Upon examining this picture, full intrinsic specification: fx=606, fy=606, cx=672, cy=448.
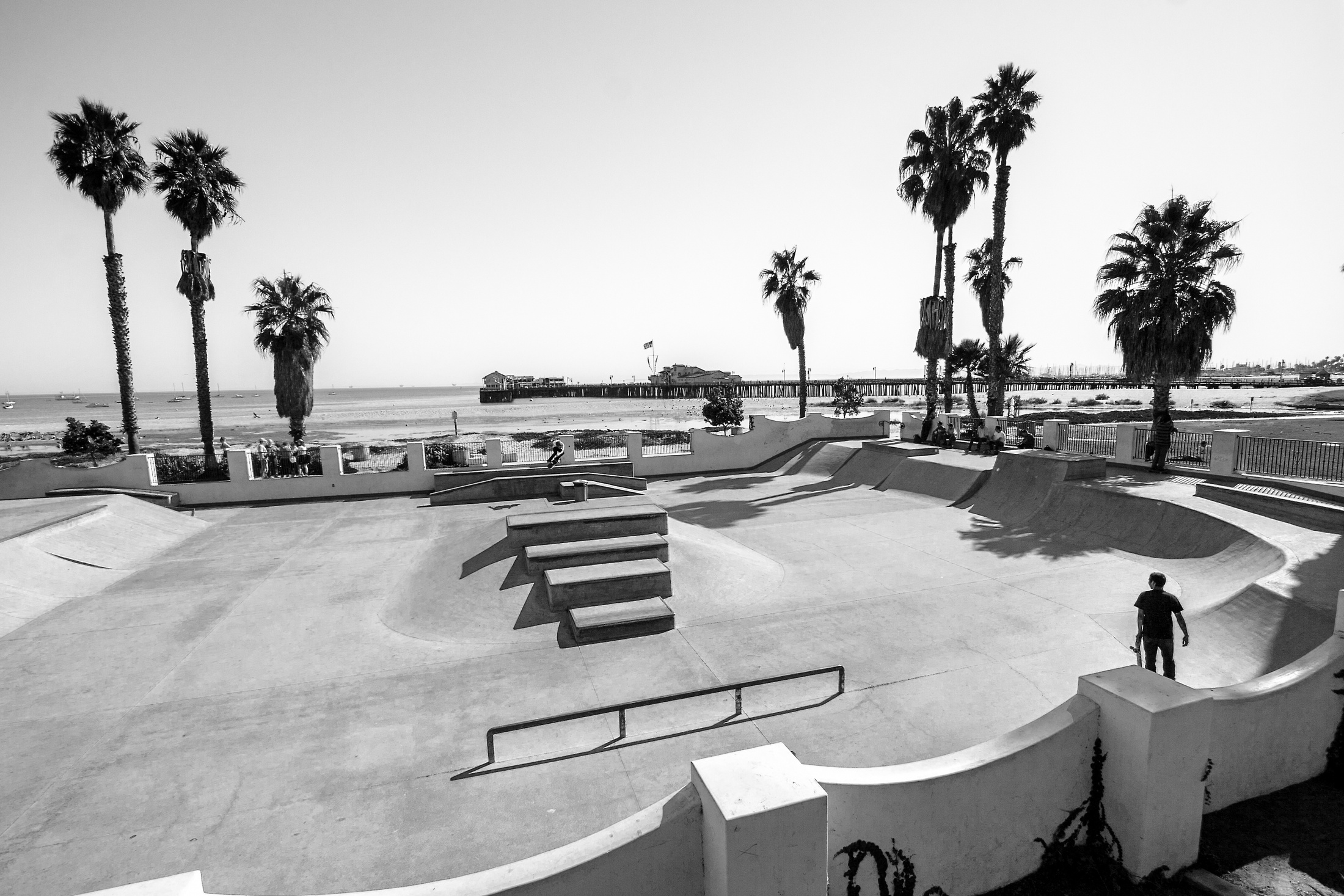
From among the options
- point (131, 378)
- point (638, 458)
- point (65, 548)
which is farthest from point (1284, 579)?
point (131, 378)

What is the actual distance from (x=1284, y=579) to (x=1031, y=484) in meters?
7.99

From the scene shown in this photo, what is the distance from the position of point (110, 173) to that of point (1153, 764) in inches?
1248

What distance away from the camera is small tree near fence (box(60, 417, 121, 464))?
70.5 ft

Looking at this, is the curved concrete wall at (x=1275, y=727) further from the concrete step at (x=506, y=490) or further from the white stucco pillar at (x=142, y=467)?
the white stucco pillar at (x=142, y=467)

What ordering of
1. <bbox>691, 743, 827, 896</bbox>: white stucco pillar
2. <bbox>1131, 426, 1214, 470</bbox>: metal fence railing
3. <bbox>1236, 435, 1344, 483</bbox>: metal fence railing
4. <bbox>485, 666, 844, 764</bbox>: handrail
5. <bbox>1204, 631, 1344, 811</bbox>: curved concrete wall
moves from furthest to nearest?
<bbox>1131, 426, 1214, 470</bbox>: metal fence railing, <bbox>1236, 435, 1344, 483</bbox>: metal fence railing, <bbox>485, 666, 844, 764</bbox>: handrail, <bbox>1204, 631, 1344, 811</bbox>: curved concrete wall, <bbox>691, 743, 827, 896</bbox>: white stucco pillar

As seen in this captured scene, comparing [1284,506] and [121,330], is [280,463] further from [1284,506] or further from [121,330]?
[1284,506]

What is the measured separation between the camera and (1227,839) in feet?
14.9

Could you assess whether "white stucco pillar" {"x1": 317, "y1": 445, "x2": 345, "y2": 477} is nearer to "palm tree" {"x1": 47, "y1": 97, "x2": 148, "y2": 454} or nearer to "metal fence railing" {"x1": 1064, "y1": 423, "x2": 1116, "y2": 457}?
"palm tree" {"x1": 47, "y1": 97, "x2": 148, "y2": 454}

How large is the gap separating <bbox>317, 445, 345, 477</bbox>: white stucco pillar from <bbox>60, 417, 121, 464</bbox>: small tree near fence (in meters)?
8.18

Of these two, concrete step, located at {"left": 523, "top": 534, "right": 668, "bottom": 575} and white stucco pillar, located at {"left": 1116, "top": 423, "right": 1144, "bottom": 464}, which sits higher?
white stucco pillar, located at {"left": 1116, "top": 423, "right": 1144, "bottom": 464}

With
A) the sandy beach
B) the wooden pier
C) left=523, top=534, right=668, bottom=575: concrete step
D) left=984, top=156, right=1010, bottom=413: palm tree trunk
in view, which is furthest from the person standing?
the wooden pier

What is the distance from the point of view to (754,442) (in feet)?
89.2

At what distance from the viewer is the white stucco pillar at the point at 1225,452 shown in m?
15.2

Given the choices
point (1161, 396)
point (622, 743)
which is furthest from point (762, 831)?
point (1161, 396)
